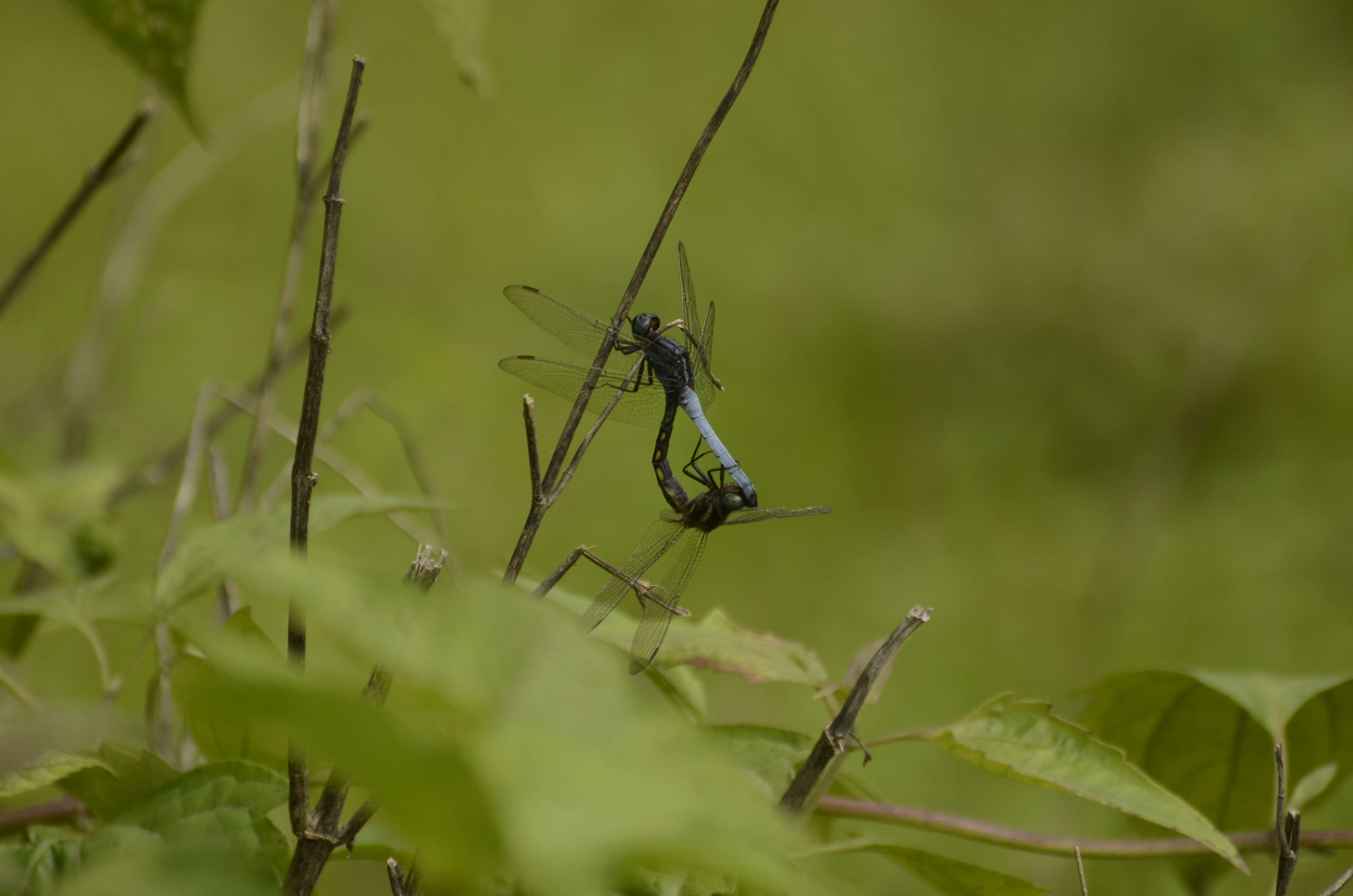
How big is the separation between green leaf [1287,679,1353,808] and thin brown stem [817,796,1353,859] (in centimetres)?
3

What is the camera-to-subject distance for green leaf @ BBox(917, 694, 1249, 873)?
1.09ft

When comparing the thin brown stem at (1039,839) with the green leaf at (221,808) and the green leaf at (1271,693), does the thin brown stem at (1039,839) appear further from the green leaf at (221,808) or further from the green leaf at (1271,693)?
the green leaf at (221,808)

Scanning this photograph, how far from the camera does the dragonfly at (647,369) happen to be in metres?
0.68

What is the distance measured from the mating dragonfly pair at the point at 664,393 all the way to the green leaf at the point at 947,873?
20cm

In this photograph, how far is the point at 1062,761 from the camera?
0.35m

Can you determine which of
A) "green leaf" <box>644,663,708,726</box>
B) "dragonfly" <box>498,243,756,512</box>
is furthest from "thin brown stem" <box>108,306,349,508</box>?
"green leaf" <box>644,663,708,726</box>

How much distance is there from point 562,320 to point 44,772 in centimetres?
50

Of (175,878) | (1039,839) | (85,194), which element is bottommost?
(1039,839)

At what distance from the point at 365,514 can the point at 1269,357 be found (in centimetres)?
196

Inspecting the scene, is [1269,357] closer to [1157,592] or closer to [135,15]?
[1157,592]

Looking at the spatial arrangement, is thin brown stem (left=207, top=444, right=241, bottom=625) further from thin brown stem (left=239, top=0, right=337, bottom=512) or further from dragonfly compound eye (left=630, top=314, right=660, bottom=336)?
dragonfly compound eye (left=630, top=314, right=660, bottom=336)

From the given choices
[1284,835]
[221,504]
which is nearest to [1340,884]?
[1284,835]

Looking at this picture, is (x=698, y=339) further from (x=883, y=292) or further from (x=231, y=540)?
(x=883, y=292)

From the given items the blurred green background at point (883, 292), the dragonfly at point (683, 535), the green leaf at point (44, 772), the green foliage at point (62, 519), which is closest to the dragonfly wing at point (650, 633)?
the dragonfly at point (683, 535)
